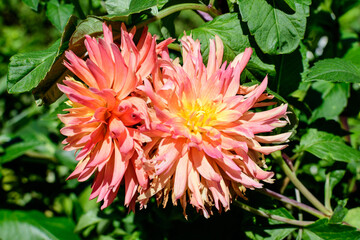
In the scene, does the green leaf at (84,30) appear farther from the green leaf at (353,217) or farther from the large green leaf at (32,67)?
the green leaf at (353,217)

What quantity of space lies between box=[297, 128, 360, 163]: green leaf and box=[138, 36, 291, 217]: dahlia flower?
0.28 m

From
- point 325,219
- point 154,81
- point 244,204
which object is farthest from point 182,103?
point 325,219

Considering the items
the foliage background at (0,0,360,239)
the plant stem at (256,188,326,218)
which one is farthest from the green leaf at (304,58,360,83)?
the plant stem at (256,188,326,218)

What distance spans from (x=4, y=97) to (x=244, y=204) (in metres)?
1.50

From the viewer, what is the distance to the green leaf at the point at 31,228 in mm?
1206

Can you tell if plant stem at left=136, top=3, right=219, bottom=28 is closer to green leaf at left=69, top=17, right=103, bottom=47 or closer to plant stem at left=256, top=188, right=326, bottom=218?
green leaf at left=69, top=17, right=103, bottom=47

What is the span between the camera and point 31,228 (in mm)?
1228

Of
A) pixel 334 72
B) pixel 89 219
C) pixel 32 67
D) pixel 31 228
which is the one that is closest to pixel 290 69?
pixel 334 72

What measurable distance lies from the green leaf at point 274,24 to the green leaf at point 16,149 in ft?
3.26

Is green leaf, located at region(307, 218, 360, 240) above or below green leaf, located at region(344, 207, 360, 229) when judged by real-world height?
above

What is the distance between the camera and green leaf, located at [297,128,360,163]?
2.82ft

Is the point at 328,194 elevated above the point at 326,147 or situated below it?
below

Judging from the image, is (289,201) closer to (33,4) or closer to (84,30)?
(84,30)

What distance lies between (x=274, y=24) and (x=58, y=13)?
636mm
